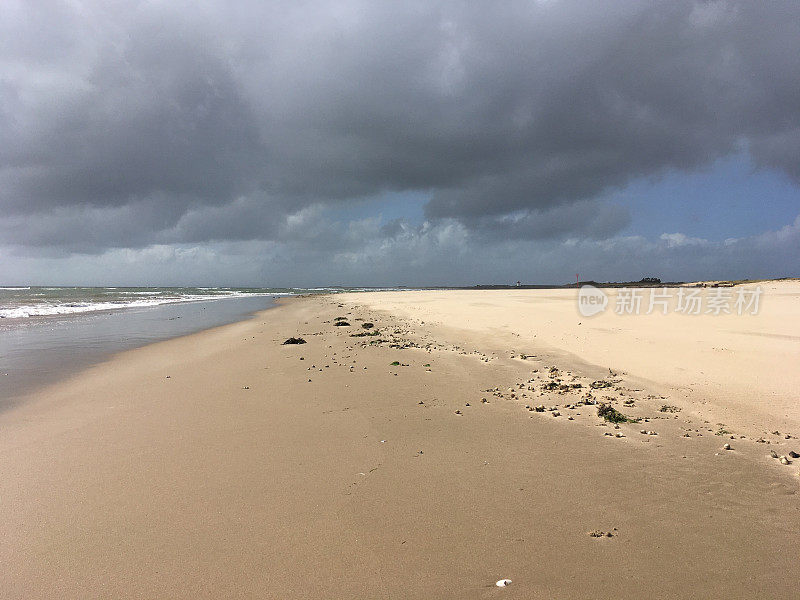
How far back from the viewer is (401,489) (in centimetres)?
363

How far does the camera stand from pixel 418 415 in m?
5.64

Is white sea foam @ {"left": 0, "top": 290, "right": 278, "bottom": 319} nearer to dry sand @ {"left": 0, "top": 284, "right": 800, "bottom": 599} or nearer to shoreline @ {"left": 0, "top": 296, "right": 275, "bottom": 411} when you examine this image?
shoreline @ {"left": 0, "top": 296, "right": 275, "bottom": 411}

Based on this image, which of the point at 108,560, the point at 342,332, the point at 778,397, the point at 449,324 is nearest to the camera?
the point at 108,560

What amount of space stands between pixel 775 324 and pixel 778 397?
9672 mm

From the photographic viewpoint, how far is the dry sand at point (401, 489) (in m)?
2.57

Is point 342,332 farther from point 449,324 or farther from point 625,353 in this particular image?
point 625,353

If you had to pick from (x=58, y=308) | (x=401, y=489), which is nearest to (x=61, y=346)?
(x=401, y=489)

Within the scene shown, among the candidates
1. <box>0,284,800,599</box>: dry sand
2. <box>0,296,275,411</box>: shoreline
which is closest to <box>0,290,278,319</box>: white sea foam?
<box>0,296,275,411</box>: shoreline

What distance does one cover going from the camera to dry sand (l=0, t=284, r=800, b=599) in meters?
2.57

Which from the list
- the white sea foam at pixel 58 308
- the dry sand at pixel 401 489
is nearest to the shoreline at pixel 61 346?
the dry sand at pixel 401 489

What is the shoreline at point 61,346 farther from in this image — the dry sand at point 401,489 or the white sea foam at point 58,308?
the white sea foam at point 58,308

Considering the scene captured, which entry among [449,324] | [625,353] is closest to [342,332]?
[449,324]

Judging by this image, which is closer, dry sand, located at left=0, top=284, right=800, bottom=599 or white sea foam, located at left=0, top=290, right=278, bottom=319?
dry sand, located at left=0, top=284, right=800, bottom=599

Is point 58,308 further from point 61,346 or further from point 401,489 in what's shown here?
point 401,489
